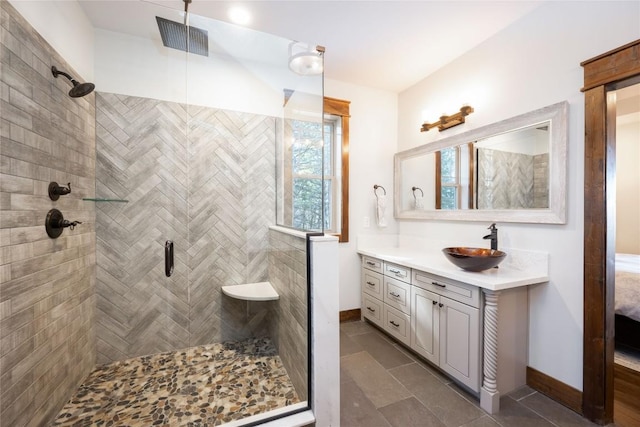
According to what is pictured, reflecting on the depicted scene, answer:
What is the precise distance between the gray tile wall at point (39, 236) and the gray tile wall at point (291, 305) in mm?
1245

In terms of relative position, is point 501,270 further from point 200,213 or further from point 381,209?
point 200,213

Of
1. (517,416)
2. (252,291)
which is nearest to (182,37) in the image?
(252,291)

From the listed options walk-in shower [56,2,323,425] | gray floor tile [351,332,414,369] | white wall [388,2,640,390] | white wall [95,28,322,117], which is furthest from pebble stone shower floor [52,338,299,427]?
white wall [95,28,322,117]

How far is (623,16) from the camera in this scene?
59.2 inches

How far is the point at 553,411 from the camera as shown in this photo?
5.44 ft

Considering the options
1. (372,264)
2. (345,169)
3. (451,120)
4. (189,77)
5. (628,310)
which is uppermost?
(189,77)

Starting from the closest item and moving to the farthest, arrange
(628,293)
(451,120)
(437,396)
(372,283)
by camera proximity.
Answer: (437,396) < (628,293) < (451,120) < (372,283)

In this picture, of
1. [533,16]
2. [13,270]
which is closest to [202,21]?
[13,270]

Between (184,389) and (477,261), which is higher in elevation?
(477,261)

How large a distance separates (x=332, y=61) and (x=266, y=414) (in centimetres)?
289

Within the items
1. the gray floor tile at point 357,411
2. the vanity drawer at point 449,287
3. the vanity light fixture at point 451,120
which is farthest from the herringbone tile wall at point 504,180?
the gray floor tile at point 357,411

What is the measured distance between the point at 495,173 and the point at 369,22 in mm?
1602

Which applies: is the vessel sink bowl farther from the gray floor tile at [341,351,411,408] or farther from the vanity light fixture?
the vanity light fixture

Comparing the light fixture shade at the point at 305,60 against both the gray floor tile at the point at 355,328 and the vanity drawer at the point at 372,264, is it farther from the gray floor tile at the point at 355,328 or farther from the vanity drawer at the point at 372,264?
the gray floor tile at the point at 355,328
